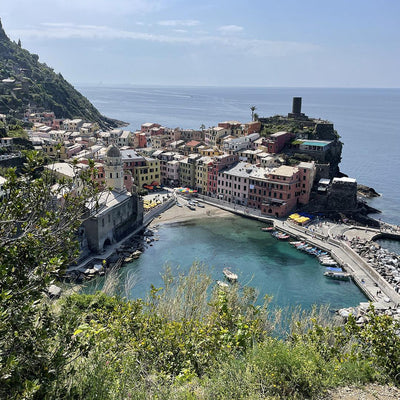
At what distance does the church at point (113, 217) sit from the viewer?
35.5 metres

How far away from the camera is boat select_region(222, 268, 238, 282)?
3249 cm

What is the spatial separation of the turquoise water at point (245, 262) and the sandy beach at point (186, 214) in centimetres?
133

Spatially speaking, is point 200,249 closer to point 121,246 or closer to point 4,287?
point 121,246

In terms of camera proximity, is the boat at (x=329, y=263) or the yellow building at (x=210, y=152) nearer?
the boat at (x=329, y=263)

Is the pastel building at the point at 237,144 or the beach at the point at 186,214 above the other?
the pastel building at the point at 237,144

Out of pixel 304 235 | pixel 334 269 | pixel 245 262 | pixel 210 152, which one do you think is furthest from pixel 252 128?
pixel 334 269

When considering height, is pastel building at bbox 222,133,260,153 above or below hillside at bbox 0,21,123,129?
below

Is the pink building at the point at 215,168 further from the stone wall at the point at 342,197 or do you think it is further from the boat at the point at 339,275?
the boat at the point at 339,275

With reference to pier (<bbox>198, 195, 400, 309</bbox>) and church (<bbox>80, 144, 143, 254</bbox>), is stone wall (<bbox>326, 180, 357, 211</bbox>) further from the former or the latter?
church (<bbox>80, 144, 143, 254</bbox>)

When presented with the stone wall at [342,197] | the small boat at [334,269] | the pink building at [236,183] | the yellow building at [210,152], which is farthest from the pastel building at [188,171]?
the small boat at [334,269]

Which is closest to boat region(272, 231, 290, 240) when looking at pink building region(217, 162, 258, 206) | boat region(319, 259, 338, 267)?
boat region(319, 259, 338, 267)

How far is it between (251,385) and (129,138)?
72.2 meters

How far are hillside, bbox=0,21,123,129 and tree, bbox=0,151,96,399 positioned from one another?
8033 cm

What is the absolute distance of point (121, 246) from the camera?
3844cm
